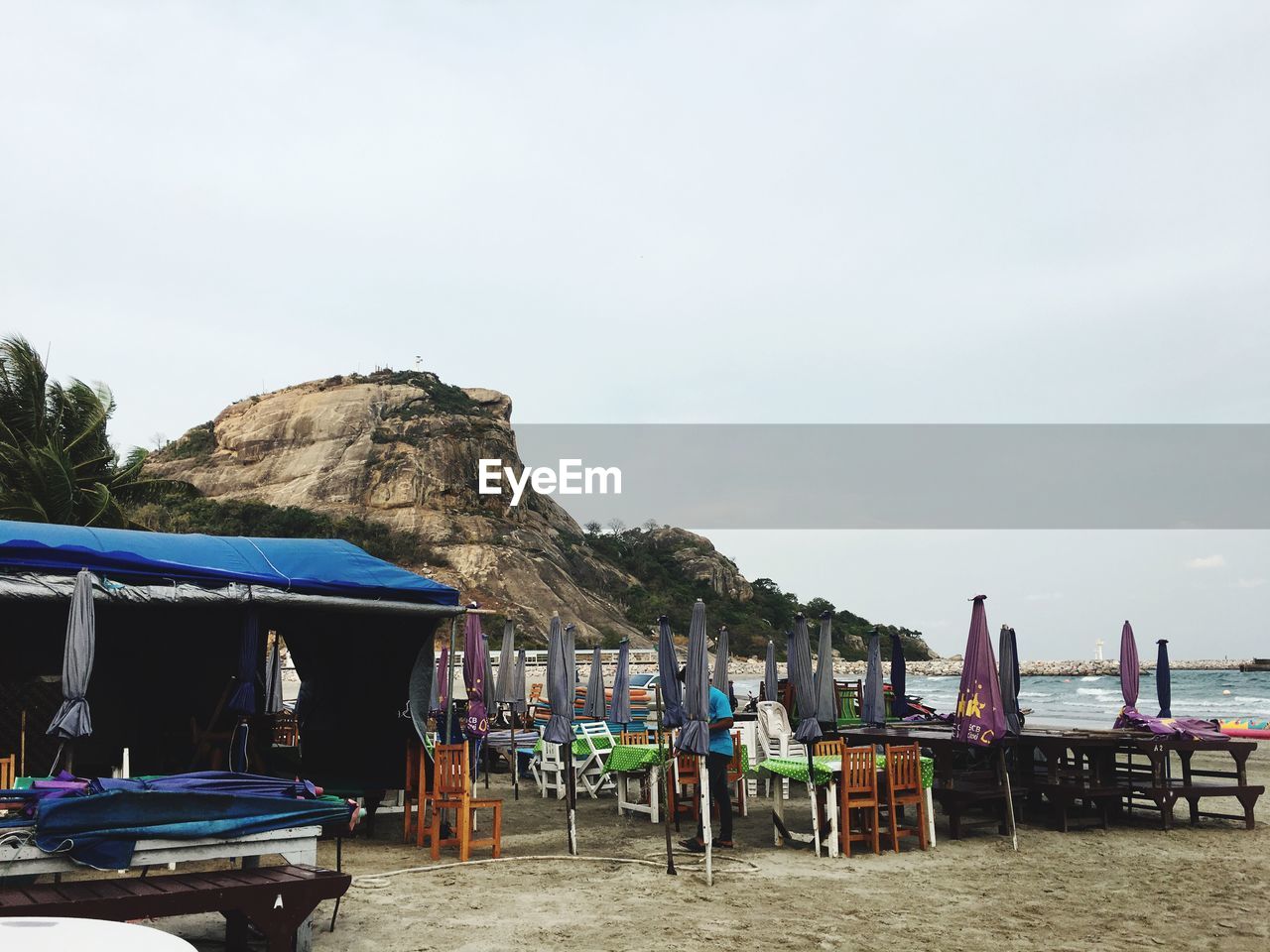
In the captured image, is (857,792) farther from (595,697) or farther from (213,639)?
(213,639)

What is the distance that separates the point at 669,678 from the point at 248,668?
4008mm

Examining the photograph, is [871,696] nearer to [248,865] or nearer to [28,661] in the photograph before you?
[248,865]

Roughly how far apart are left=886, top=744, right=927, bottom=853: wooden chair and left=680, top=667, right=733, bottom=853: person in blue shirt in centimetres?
143

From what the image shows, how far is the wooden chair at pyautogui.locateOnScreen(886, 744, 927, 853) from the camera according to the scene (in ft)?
29.5

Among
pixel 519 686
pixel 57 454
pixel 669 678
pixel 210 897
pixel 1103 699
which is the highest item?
pixel 57 454

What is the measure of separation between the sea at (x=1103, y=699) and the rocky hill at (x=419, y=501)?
1284cm

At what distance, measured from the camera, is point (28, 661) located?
11.1m

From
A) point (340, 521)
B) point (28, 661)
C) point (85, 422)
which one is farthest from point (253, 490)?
point (28, 661)

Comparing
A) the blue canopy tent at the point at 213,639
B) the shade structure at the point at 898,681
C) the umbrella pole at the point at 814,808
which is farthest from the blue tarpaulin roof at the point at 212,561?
the shade structure at the point at 898,681

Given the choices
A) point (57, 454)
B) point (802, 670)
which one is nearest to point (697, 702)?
point (802, 670)

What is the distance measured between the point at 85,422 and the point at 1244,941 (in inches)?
948

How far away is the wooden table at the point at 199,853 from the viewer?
16.5 feet

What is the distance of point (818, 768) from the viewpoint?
8.73 m

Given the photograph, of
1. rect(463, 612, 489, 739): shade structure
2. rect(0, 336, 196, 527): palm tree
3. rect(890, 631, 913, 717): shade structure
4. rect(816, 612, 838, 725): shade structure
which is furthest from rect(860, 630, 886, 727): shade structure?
rect(0, 336, 196, 527): palm tree
